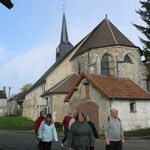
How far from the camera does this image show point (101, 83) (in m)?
29.7

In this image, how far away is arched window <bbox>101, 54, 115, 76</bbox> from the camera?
3966cm

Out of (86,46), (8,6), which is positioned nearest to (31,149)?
(8,6)

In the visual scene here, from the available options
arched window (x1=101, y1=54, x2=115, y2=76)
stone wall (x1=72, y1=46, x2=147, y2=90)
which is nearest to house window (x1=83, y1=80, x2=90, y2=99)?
stone wall (x1=72, y1=46, x2=147, y2=90)

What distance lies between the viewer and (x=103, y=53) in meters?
40.2

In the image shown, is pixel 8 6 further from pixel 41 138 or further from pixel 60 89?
pixel 60 89

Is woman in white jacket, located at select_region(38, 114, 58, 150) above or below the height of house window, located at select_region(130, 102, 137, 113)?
below

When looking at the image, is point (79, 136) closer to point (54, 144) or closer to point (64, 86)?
point (54, 144)

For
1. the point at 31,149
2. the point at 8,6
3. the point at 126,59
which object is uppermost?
the point at 126,59

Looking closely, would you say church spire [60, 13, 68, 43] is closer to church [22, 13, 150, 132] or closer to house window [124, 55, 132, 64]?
church [22, 13, 150, 132]

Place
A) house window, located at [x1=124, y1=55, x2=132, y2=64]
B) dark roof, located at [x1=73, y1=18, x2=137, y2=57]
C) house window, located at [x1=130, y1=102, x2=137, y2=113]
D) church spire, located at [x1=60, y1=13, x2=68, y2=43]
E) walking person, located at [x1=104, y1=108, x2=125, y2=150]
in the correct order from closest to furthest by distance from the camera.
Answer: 1. walking person, located at [x1=104, y1=108, x2=125, y2=150]
2. house window, located at [x1=130, y1=102, x2=137, y2=113]
3. house window, located at [x1=124, y1=55, x2=132, y2=64]
4. dark roof, located at [x1=73, y1=18, x2=137, y2=57]
5. church spire, located at [x1=60, y1=13, x2=68, y2=43]

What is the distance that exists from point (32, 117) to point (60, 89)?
16.9 metres

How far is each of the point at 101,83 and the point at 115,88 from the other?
4.53 ft

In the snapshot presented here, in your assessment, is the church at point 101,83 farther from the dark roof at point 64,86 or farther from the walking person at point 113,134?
the walking person at point 113,134

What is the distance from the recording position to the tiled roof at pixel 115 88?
1128 inches
